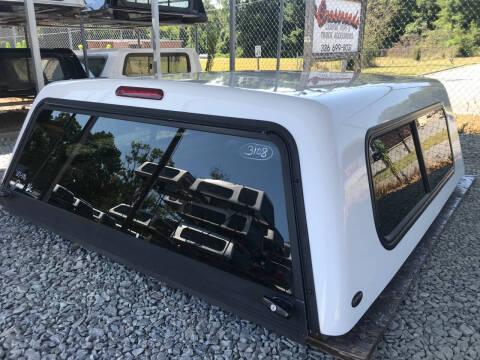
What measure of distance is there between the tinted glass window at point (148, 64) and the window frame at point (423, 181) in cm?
659

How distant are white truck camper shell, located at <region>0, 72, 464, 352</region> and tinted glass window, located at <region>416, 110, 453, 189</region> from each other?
5 centimetres

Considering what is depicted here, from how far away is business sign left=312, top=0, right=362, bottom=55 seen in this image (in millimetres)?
6020

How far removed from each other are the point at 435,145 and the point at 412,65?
67.8 feet

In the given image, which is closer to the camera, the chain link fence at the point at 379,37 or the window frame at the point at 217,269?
the window frame at the point at 217,269

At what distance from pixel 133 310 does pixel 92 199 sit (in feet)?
2.96

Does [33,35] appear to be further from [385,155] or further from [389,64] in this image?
[389,64]

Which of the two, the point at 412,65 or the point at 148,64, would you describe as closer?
the point at 148,64

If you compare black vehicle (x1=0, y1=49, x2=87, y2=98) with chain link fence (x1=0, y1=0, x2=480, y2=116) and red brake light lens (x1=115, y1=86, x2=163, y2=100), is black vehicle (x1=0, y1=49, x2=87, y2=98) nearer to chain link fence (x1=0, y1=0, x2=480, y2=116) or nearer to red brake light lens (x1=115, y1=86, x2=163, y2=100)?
red brake light lens (x1=115, y1=86, x2=163, y2=100)

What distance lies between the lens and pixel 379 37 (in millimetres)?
18266

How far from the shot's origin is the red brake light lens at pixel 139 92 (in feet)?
7.82

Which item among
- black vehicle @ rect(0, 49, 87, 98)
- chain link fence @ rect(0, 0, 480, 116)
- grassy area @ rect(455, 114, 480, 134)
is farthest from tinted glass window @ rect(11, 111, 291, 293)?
chain link fence @ rect(0, 0, 480, 116)

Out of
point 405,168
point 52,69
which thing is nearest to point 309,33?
point 405,168

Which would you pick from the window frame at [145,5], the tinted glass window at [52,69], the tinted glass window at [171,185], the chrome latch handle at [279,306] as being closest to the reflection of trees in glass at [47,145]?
the tinted glass window at [171,185]

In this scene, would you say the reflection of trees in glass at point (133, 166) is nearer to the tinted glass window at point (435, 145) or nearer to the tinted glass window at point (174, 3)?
the tinted glass window at point (435, 145)
